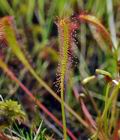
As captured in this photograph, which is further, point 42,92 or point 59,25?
point 42,92

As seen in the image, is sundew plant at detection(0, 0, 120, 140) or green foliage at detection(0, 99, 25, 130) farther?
sundew plant at detection(0, 0, 120, 140)

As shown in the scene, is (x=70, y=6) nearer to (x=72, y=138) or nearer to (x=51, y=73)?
(x=51, y=73)

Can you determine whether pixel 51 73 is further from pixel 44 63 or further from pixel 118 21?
pixel 118 21

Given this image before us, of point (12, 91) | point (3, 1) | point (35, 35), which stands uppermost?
point (3, 1)

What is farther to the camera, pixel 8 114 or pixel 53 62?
pixel 53 62

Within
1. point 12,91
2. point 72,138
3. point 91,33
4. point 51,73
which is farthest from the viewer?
point 91,33

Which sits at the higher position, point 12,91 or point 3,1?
point 3,1

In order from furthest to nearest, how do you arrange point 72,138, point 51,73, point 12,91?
point 51,73
point 12,91
point 72,138

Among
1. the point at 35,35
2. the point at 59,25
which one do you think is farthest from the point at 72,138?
the point at 35,35

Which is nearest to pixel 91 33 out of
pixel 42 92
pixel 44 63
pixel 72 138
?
pixel 44 63

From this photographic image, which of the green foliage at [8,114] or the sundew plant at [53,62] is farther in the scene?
the sundew plant at [53,62]
